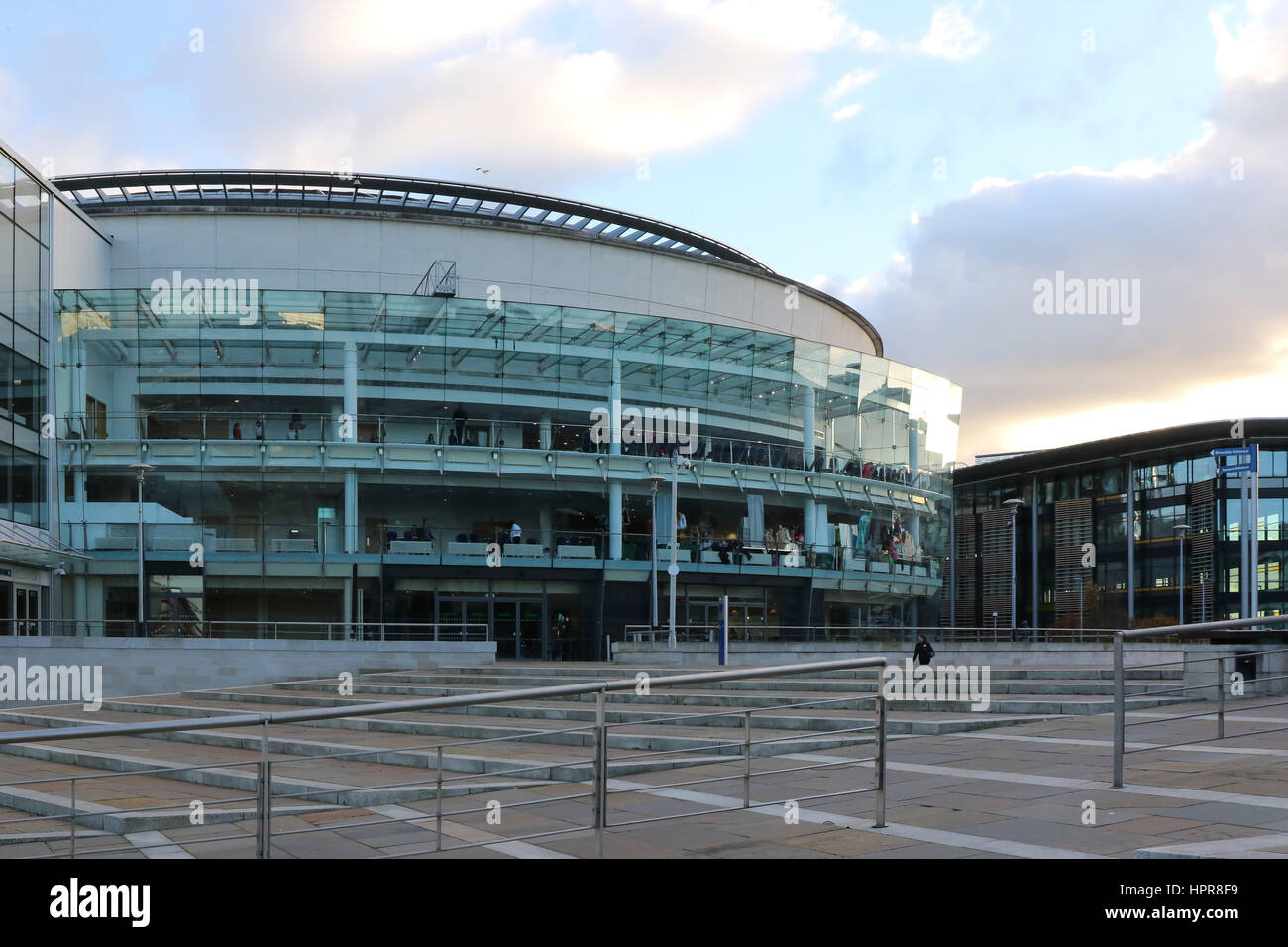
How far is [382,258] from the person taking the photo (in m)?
47.0

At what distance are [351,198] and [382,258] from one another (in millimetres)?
5609

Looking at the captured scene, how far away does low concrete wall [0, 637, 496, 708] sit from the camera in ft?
98.5

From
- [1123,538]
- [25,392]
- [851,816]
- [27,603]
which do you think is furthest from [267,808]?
[1123,538]

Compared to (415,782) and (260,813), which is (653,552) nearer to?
(415,782)

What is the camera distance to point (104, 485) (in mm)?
40594

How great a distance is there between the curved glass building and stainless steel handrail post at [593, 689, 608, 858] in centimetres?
3083

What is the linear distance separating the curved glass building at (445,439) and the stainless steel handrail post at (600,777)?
101 ft

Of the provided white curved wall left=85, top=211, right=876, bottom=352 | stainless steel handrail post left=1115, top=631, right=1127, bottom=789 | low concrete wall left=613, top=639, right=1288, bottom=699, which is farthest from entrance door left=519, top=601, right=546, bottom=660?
stainless steel handrail post left=1115, top=631, right=1127, bottom=789

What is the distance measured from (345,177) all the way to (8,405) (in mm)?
18163

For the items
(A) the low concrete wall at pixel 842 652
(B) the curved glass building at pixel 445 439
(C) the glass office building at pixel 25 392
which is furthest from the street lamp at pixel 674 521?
(C) the glass office building at pixel 25 392

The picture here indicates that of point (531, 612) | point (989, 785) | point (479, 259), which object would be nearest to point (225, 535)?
point (531, 612)

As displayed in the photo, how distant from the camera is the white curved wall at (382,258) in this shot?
152ft

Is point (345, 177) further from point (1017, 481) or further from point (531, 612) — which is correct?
point (1017, 481)

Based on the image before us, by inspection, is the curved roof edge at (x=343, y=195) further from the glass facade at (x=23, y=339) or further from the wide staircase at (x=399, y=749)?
the wide staircase at (x=399, y=749)
